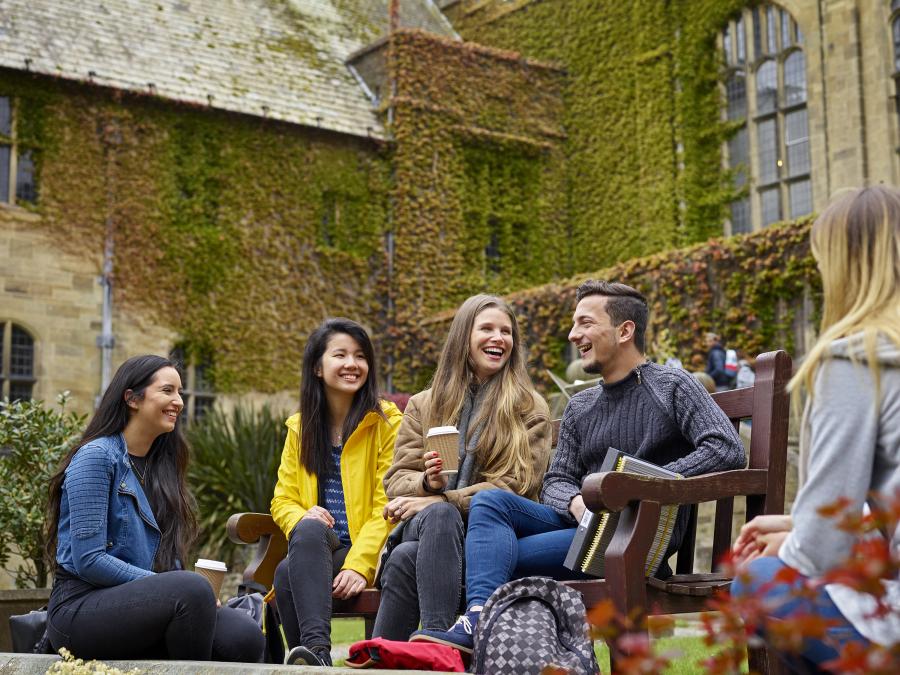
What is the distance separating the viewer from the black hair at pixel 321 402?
495 centimetres

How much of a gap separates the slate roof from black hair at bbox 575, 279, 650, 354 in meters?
14.9

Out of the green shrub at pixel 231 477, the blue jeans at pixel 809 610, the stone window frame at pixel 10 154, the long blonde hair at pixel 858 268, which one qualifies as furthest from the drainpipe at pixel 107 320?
the long blonde hair at pixel 858 268

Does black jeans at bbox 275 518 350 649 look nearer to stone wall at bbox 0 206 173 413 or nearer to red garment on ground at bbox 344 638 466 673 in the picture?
red garment on ground at bbox 344 638 466 673

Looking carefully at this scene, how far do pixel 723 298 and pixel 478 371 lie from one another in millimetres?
11096

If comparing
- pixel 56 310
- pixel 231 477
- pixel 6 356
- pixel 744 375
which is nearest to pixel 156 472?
pixel 231 477

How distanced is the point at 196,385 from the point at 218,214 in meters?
2.78

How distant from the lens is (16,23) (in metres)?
18.0

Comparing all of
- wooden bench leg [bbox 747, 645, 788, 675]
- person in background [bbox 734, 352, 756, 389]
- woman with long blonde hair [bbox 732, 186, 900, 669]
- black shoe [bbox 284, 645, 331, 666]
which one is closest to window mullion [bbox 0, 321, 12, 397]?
person in background [bbox 734, 352, 756, 389]

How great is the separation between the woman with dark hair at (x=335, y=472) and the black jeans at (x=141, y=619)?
0.45 meters

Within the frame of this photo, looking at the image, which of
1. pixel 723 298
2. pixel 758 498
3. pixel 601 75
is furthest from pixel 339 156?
pixel 758 498

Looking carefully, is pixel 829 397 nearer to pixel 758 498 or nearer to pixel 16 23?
pixel 758 498

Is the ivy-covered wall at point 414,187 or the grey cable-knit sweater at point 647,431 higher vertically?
the ivy-covered wall at point 414,187

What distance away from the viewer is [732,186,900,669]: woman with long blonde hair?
2.40 m

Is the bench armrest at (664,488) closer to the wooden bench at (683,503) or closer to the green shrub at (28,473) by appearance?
the wooden bench at (683,503)
